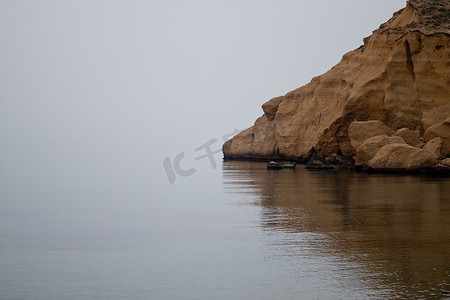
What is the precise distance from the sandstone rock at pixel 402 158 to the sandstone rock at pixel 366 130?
482 cm

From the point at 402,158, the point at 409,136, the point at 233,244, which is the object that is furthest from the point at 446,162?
the point at 233,244

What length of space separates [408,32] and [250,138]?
90.0 feet

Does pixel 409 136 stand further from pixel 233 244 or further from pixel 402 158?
pixel 233 244

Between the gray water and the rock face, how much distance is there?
1740 centimetres

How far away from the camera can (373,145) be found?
155 ft

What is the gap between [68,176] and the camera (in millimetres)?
53781

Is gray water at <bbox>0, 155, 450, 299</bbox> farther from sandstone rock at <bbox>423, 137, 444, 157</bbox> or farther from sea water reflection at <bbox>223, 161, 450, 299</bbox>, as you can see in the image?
sandstone rock at <bbox>423, 137, 444, 157</bbox>

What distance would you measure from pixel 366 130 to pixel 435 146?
673 centimetres

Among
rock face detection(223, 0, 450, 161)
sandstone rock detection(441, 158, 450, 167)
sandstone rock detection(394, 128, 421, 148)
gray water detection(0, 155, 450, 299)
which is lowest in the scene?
gray water detection(0, 155, 450, 299)

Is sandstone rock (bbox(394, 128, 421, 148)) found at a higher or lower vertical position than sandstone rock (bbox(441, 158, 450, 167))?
higher

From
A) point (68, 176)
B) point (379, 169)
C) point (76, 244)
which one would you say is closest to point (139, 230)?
point (76, 244)

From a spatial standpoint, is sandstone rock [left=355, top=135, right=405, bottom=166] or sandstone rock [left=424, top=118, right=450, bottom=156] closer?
sandstone rock [left=424, top=118, right=450, bottom=156]

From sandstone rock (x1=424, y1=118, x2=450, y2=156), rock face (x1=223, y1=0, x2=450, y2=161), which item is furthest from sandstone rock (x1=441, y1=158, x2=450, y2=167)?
rock face (x1=223, y1=0, x2=450, y2=161)

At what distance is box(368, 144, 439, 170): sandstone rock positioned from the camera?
43.0 m
